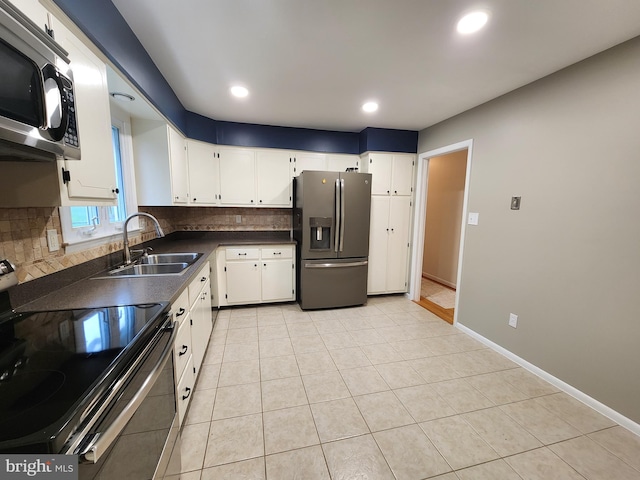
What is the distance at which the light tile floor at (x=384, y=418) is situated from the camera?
4.50 ft

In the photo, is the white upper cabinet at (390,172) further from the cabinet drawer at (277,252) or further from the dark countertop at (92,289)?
the dark countertop at (92,289)

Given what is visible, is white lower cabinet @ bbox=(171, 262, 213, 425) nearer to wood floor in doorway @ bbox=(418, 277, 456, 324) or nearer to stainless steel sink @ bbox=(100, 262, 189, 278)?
stainless steel sink @ bbox=(100, 262, 189, 278)

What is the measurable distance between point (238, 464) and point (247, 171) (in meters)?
3.01

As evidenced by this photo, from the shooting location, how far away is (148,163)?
101 inches

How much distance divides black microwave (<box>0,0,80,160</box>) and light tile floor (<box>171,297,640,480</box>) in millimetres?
1619

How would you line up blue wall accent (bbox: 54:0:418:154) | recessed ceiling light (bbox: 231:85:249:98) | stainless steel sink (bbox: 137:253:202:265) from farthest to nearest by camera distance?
recessed ceiling light (bbox: 231:85:249:98), stainless steel sink (bbox: 137:253:202:265), blue wall accent (bbox: 54:0:418:154)

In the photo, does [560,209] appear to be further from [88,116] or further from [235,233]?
[235,233]

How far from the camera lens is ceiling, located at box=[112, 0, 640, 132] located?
4.59ft

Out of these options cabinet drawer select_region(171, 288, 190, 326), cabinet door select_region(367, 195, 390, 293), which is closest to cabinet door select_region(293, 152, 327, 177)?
cabinet door select_region(367, 195, 390, 293)

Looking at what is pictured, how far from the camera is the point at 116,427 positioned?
0.70 metres

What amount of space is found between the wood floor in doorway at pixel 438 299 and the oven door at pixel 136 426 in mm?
2984

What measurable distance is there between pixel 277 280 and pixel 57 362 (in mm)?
2632

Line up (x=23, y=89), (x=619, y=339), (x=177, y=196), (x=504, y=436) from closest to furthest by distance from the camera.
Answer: (x=23, y=89), (x=504, y=436), (x=619, y=339), (x=177, y=196)

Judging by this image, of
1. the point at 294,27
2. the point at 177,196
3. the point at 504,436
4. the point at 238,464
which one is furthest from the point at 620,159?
the point at 177,196
